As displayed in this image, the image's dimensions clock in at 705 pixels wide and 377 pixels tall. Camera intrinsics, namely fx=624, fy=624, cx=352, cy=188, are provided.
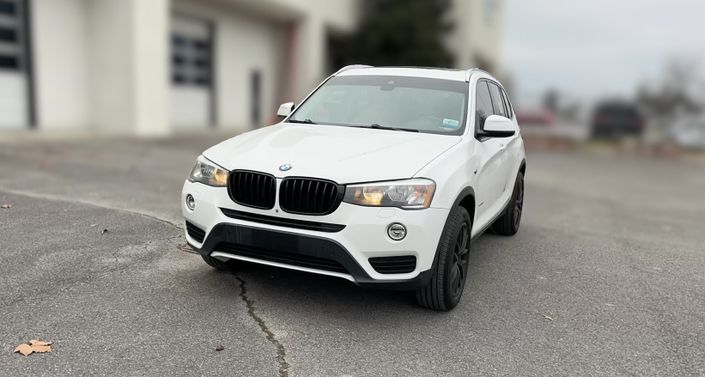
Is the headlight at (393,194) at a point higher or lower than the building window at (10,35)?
lower

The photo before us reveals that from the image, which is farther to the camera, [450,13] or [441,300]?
[450,13]

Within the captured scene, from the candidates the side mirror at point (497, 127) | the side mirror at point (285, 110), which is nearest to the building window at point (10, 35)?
the side mirror at point (285, 110)

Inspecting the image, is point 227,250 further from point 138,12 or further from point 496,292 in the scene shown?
point 138,12

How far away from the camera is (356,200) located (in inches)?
155

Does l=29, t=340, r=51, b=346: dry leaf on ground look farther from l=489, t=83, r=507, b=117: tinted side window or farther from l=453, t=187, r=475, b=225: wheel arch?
l=489, t=83, r=507, b=117: tinted side window

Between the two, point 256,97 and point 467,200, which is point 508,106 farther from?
point 256,97

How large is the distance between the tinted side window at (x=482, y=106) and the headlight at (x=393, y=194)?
132 centimetres

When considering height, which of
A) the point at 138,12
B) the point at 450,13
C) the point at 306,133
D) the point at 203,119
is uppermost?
the point at 450,13

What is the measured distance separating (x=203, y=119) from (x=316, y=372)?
63.4 feet

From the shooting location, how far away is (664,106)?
61.0m

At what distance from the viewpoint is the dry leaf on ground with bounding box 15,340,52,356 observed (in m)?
3.59

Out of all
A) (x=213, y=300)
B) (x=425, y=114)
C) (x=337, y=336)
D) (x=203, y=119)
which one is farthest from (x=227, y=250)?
(x=203, y=119)

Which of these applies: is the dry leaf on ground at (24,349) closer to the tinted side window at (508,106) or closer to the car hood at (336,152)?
the car hood at (336,152)

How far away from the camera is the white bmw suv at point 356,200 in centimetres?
393
